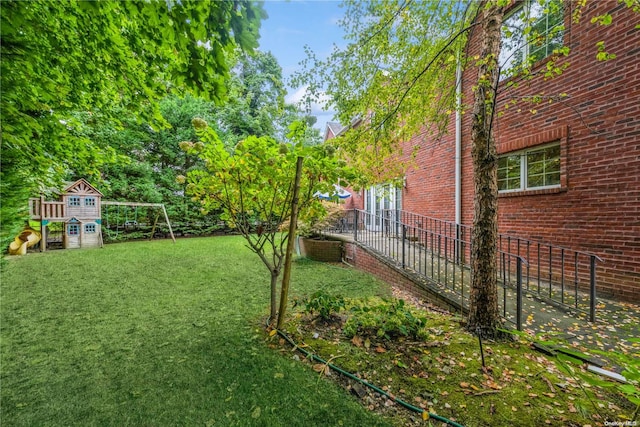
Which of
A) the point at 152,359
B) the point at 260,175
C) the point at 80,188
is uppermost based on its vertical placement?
the point at 80,188

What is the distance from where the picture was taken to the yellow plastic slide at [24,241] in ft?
24.5

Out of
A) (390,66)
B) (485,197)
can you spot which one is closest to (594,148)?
(485,197)

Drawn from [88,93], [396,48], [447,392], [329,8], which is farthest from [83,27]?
[447,392]

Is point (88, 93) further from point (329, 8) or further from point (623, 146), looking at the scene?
point (623, 146)

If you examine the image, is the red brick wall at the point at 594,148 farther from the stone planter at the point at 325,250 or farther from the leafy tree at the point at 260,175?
the stone planter at the point at 325,250

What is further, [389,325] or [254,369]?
[389,325]

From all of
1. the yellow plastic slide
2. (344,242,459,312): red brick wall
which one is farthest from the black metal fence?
the yellow plastic slide

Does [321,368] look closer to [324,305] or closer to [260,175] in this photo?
[324,305]

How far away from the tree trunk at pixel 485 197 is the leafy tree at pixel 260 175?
62.3 inches

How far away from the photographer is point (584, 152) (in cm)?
435

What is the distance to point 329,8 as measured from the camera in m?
4.07

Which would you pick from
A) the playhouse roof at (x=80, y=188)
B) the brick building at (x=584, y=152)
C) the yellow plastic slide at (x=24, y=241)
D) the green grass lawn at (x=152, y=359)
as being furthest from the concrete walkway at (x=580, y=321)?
the playhouse roof at (x=80, y=188)

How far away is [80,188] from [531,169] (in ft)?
43.0

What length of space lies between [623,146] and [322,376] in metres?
5.47
